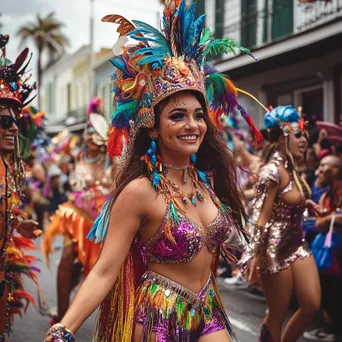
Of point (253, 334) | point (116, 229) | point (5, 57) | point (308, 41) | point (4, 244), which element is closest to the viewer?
point (116, 229)

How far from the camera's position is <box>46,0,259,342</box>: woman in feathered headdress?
3.23 meters

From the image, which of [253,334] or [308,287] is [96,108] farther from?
[308,287]

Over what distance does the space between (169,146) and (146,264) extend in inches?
24.7

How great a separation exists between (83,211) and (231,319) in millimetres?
2040

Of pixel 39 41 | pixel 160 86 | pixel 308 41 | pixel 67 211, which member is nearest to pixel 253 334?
pixel 67 211

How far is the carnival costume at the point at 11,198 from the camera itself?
4781 millimetres

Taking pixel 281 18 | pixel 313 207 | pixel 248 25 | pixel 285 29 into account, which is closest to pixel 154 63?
pixel 313 207

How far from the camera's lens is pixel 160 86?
11.1 feet

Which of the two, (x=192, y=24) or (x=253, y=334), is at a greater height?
(x=192, y=24)

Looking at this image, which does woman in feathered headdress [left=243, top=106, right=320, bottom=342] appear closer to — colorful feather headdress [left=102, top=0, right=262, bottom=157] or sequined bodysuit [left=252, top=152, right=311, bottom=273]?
sequined bodysuit [left=252, top=152, right=311, bottom=273]

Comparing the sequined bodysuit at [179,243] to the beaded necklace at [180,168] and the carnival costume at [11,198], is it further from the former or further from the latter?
the carnival costume at [11,198]

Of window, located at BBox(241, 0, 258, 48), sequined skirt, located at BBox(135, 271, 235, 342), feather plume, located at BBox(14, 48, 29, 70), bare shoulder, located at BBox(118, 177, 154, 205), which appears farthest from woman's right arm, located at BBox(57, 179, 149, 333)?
window, located at BBox(241, 0, 258, 48)

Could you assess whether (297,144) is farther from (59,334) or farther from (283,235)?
(59,334)

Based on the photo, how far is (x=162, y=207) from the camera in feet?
10.8
